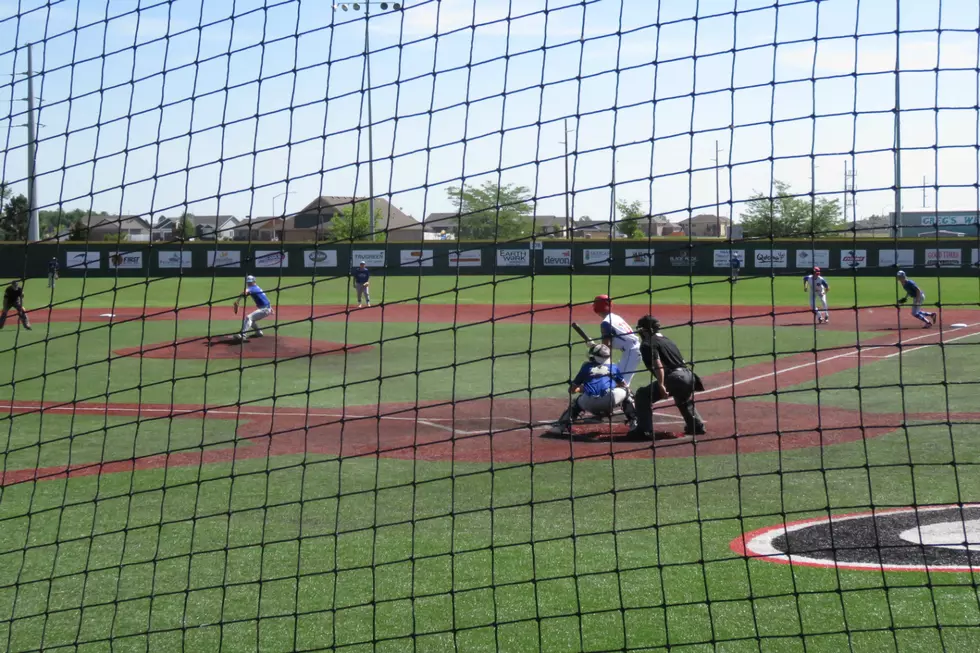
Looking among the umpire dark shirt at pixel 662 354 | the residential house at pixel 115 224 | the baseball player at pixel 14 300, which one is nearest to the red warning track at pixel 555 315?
the residential house at pixel 115 224

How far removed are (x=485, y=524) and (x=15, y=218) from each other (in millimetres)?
3793

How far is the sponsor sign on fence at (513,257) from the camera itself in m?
31.5

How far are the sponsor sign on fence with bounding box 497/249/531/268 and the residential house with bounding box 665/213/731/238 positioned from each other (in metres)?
4.75

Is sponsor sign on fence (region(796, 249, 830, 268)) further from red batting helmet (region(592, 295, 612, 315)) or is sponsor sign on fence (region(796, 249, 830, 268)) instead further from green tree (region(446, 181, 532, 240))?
red batting helmet (region(592, 295, 612, 315))

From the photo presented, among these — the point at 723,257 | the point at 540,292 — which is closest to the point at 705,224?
the point at 723,257

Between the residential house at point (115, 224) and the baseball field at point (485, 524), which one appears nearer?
the baseball field at point (485, 524)

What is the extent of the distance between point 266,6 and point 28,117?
169cm

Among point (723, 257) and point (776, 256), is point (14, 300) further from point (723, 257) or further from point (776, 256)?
point (723, 257)

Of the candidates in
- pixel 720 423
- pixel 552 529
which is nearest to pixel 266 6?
pixel 552 529

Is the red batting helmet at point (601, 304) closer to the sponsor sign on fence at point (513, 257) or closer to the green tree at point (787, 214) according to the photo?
the green tree at point (787, 214)

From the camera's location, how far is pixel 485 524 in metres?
7.77

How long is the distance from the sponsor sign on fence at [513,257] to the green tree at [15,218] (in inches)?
844

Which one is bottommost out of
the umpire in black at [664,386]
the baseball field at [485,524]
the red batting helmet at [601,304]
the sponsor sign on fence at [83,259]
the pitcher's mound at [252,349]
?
the baseball field at [485,524]

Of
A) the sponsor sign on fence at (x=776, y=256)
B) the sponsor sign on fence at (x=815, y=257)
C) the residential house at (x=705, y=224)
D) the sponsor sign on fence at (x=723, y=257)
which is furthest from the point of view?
the sponsor sign on fence at (x=723, y=257)
